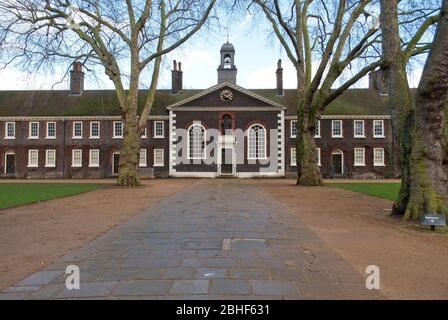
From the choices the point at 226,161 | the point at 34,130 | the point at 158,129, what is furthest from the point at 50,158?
the point at 226,161

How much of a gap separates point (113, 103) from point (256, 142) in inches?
667

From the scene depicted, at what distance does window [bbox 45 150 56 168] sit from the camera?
4334 cm

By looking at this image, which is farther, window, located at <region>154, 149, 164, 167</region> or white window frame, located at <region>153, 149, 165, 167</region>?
window, located at <region>154, 149, 164, 167</region>

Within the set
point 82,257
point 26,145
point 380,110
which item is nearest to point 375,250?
point 82,257

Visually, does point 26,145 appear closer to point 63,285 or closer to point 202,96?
point 202,96

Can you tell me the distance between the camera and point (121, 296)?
13.9 feet

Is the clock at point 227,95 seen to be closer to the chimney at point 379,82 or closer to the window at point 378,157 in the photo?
the chimney at point 379,82

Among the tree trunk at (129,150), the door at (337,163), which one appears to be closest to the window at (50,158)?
the tree trunk at (129,150)

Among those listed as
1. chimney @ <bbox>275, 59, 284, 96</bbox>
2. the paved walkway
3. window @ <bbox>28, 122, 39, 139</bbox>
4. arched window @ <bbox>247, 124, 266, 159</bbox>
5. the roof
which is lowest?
the paved walkway

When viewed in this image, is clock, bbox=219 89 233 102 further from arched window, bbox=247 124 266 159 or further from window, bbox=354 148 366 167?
window, bbox=354 148 366 167

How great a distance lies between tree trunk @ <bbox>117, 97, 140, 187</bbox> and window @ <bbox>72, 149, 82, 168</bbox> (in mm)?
20087

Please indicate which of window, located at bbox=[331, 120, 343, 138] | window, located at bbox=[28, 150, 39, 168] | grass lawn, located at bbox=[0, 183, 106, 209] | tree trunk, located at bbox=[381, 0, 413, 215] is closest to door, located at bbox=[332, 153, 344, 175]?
window, located at bbox=[331, 120, 343, 138]

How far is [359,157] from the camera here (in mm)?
42781

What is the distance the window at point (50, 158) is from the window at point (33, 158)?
3.15ft
